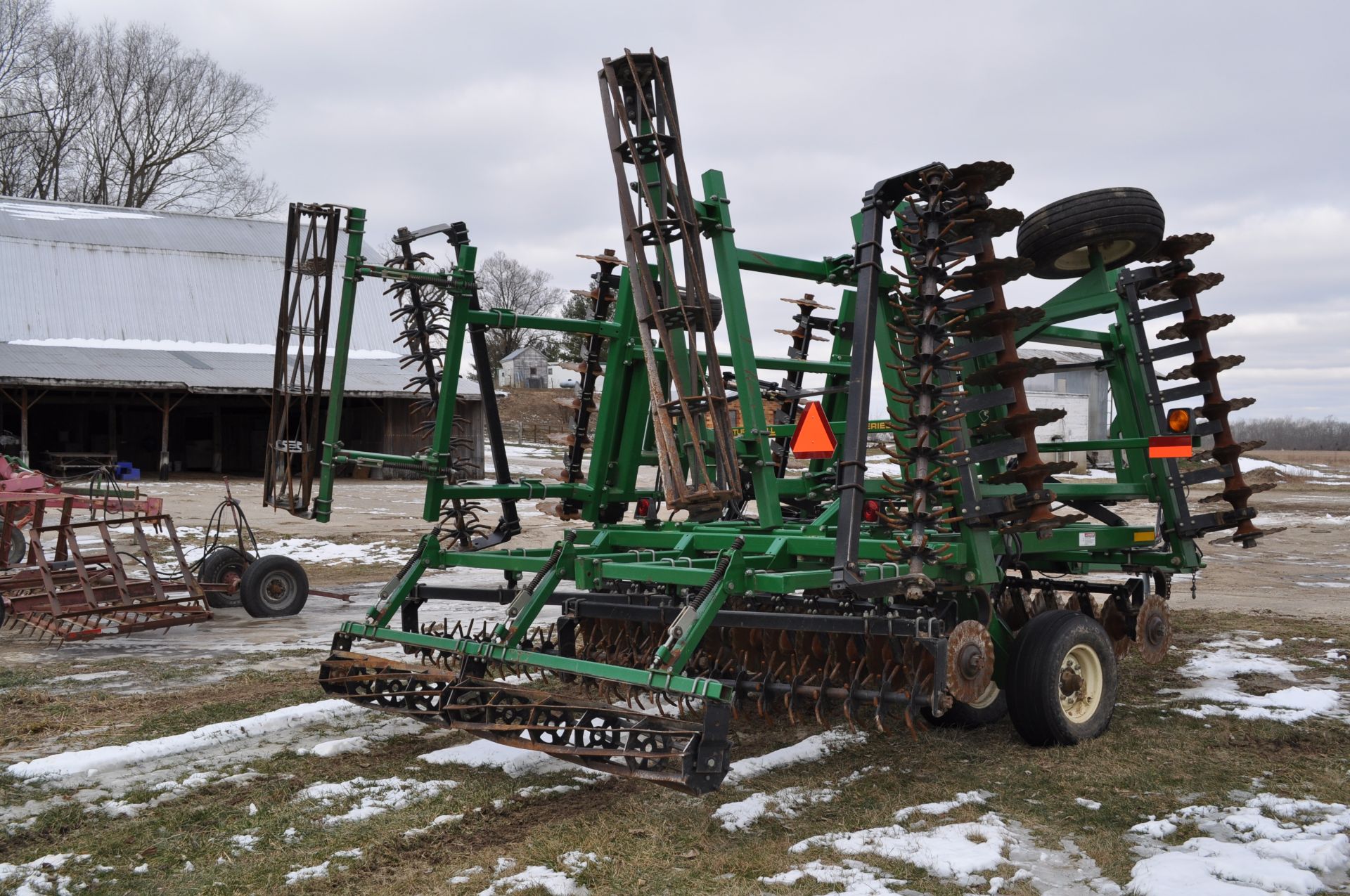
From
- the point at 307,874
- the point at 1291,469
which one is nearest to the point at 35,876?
the point at 307,874

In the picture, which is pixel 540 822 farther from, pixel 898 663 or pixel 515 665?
pixel 898 663

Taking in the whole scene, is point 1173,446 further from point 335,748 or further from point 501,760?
point 335,748

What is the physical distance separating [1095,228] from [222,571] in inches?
317

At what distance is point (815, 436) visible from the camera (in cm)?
713

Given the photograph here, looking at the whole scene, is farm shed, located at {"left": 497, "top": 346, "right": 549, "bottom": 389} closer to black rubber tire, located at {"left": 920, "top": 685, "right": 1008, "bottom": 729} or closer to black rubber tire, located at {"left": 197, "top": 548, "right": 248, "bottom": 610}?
black rubber tire, located at {"left": 197, "top": 548, "right": 248, "bottom": 610}

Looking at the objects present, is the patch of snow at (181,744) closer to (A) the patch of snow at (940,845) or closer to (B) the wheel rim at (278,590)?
(A) the patch of snow at (940,845)

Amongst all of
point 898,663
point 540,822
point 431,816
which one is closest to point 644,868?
point 540,822

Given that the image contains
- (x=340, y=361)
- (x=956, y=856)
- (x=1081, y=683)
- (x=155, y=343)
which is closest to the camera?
(x=956, y=856)

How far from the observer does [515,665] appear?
545 cm

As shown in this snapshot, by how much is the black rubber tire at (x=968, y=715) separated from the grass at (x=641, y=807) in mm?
58

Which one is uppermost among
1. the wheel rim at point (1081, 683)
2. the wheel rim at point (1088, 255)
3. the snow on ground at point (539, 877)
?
the wheel rim at point (1088, 255)

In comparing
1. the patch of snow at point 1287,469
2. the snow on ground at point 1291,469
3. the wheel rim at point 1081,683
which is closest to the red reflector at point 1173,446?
the wheel rim at point 1081,683

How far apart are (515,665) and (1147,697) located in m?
3.80

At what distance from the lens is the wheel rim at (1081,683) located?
5.66 metres
